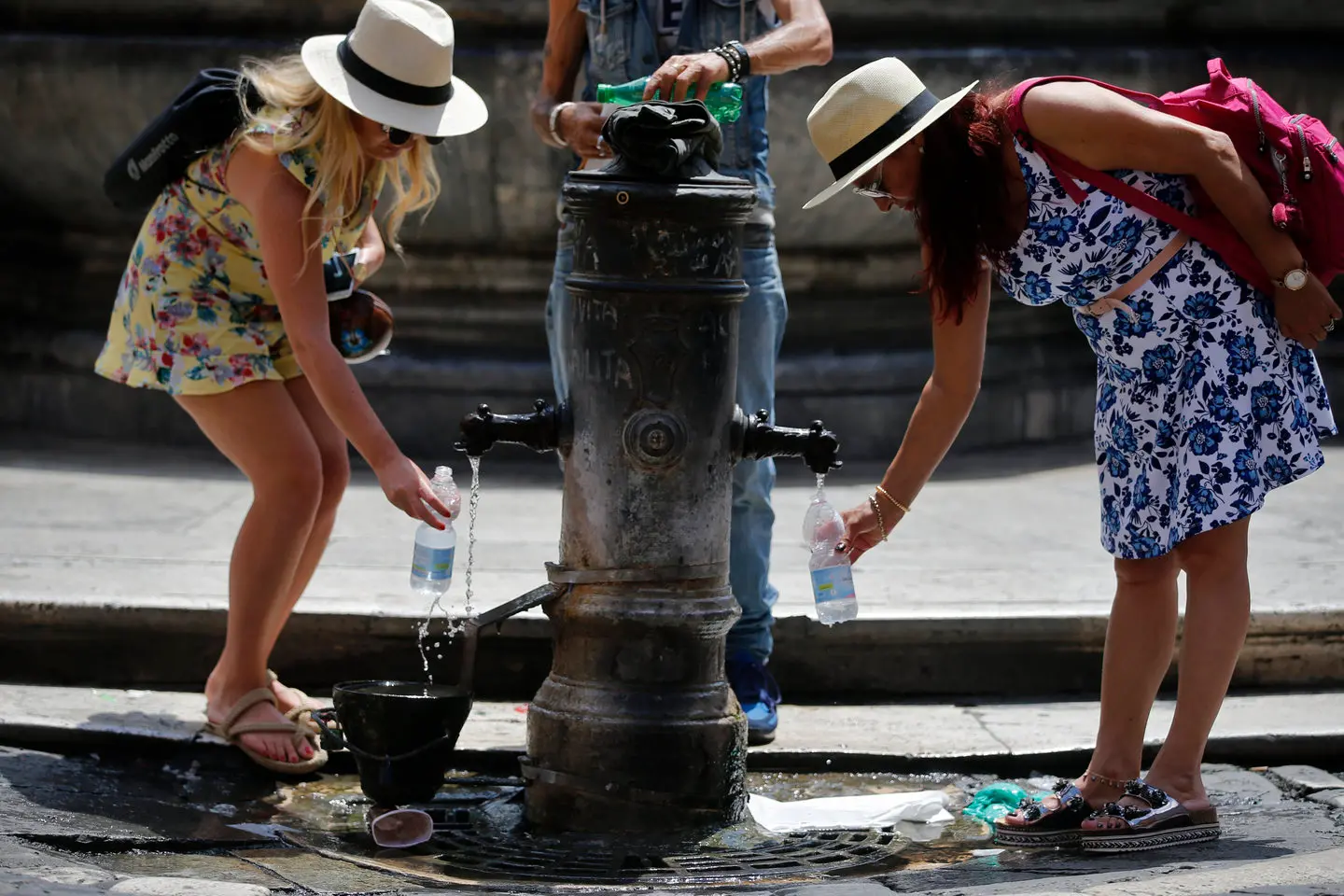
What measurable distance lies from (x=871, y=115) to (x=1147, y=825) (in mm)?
1398

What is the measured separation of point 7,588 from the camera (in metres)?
4.55

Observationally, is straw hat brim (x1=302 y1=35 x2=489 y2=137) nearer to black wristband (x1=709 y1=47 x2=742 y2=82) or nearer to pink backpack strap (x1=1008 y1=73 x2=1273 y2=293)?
black wristband (x1=709 y1=47 x2=742 y2=82)

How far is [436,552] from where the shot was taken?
3.67 metres

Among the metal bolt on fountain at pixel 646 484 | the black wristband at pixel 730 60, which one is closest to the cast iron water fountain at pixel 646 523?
the metal bolt on fountain at pixel 646 484

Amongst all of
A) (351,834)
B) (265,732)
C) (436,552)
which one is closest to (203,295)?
(436,552)

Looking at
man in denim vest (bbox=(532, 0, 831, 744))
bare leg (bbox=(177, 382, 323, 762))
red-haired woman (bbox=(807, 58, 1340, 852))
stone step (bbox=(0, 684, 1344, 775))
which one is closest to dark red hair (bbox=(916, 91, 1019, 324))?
red-haired woman (bbox=(807, 58, 1340, 852))

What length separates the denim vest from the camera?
4.19 m

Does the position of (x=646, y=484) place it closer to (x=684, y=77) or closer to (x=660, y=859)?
(x=660, y=859)

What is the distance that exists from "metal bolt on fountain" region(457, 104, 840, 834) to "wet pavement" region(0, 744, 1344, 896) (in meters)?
0.17

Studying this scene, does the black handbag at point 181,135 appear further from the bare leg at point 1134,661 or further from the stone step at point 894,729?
the bare leg at point 1134,661

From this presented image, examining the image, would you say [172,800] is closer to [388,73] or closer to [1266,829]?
[388,73]

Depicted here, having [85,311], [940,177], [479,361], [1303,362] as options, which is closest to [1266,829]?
[1303,362]

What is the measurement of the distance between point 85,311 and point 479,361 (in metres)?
1.65

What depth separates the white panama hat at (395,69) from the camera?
12.2ft
